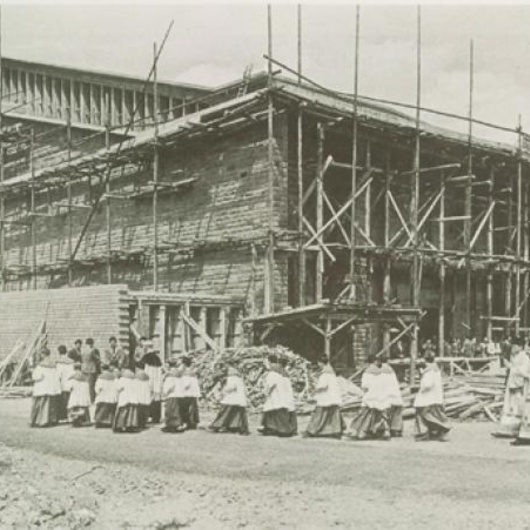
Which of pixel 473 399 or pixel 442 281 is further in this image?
pixel 442 281

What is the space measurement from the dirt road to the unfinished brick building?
5969 millimetres

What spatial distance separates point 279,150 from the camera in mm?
19844

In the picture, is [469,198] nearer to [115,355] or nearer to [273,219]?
[273,219]

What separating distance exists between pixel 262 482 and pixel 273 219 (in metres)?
11.1

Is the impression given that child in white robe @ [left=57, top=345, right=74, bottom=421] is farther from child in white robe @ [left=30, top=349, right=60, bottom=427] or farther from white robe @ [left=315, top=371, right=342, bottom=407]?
white robe @ [left=315, top=371, right=342, bottom=407]

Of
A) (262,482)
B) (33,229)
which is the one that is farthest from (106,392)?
(33,229)

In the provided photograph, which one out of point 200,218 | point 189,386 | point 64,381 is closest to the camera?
point 189,386

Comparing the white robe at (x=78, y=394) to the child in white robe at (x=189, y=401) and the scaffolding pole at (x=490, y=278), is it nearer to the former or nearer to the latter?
the child in white robe at (x=189, y=401)

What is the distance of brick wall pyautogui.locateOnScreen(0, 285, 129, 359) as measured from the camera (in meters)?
18.1

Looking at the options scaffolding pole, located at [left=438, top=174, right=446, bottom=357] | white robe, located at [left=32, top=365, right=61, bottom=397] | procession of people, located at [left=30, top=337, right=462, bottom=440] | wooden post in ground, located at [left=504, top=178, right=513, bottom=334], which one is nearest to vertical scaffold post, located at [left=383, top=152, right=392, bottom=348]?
scaffolding pole, located at [left=438, top=174, right=446, bottom=357]

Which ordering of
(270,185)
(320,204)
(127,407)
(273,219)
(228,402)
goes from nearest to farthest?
(228,402)
(127,407)
(270,185)
(273,219)
(320,204)

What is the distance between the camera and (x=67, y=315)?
19719 mm

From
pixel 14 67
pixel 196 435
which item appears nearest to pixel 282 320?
pixel 196 435

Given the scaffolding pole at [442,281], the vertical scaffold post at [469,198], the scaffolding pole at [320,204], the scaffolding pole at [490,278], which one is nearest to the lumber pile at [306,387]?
the scaffolding pole at [320,204]
